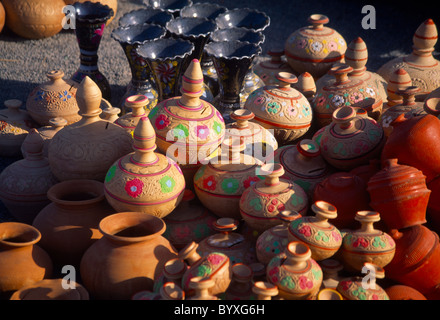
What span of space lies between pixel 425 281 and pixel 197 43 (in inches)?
131

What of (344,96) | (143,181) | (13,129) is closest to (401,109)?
(344,96)

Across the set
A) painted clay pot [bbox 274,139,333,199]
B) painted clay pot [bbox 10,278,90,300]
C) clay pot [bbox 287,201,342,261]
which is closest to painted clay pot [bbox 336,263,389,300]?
clay pot [bbox 287,201,342,261]

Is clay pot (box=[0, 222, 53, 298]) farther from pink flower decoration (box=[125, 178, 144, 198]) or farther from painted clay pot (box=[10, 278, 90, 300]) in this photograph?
pink flower decoration (box=[125, 178, 144, 198])

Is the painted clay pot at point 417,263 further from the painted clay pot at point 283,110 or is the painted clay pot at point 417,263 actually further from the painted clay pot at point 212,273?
the painted clay pot at point 283,110

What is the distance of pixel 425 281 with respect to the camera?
3.55 metres

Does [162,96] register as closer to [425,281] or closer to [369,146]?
[369,146]

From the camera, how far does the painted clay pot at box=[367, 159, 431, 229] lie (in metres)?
3.58

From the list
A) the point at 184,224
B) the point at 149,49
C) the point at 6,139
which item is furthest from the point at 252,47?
the point at 6,139

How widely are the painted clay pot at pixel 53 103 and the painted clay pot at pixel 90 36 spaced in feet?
2.65

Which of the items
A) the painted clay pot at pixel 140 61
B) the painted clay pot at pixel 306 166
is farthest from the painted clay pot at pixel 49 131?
the painted clay pot at pixel 306 166

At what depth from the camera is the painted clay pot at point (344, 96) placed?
491 centimetres

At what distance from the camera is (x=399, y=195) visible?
11.7ft

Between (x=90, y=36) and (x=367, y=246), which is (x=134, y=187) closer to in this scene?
(x=367, y=246)
